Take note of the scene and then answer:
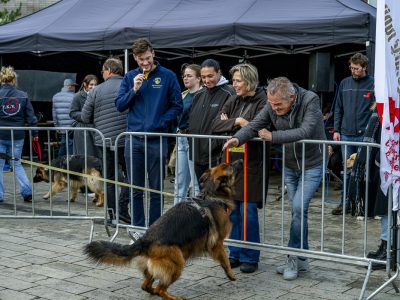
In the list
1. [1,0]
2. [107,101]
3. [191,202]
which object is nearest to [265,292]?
[191,202]

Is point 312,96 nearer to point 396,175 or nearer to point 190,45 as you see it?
point 396,175

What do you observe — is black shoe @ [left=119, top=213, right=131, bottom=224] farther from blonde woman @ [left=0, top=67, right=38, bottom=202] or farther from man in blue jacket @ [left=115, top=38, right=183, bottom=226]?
blonde woman @ [left=0, top=67, right=38, bottom=202]

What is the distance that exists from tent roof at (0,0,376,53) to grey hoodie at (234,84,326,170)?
13.8 feet

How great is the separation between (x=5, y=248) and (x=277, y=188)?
5.08m

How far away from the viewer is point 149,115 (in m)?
6.28

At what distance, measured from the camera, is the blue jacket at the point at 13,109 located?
8.74m

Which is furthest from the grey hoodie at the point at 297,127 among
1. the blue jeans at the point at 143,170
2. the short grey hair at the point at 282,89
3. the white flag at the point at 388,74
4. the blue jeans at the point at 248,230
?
the blue jeans at the point at 143,170

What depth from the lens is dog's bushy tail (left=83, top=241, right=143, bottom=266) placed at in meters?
4.43

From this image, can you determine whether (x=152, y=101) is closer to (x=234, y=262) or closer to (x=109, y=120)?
(x=109, y=120)

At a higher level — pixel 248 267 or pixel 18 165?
pixel 18 165

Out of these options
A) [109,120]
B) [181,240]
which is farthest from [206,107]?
[181,240]

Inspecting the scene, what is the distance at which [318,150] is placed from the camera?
17.1 ft

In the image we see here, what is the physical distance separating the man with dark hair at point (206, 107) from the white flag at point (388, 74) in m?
1.93

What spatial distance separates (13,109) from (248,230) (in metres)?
4.74
